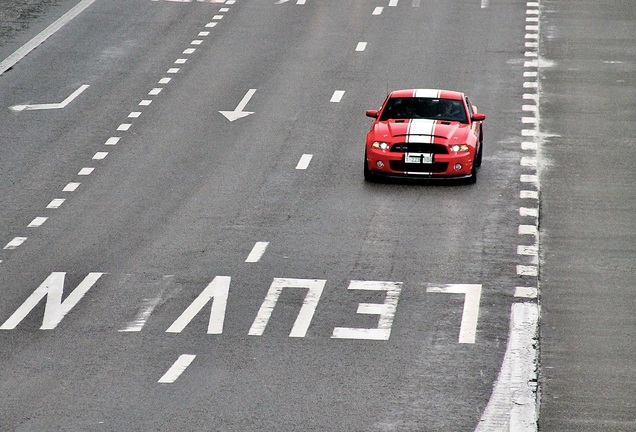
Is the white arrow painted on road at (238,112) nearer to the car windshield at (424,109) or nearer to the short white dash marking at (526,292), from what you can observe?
the car windshield at (424,109)

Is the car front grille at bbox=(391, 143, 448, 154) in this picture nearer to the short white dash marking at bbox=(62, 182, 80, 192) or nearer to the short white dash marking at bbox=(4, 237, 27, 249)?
the short white dash marking at bbox=(62, 182, 80, 192)

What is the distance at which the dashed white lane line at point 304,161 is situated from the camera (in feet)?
98.8

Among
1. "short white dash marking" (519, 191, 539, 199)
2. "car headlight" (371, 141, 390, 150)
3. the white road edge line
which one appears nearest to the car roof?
"car headlight" (371, 141, 390, 150)

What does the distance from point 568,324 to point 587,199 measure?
7.57 meters

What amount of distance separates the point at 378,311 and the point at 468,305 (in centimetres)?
124

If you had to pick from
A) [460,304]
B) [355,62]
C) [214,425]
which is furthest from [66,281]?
[355,62]

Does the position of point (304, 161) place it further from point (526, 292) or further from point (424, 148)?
point (526, 292)

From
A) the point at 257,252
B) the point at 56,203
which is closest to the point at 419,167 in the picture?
the point at 257,252

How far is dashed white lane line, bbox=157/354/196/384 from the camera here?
17688 millimetres

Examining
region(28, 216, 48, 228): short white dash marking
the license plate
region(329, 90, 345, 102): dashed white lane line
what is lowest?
region(329, 90, 345, 102): dashed white lane line

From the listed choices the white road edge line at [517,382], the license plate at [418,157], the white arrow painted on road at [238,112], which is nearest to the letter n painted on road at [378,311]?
the white road edge line at [517,382]

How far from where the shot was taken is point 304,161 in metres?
30.5

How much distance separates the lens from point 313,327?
1992cm

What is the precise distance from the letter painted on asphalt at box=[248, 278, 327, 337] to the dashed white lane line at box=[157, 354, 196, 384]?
4.08ft
